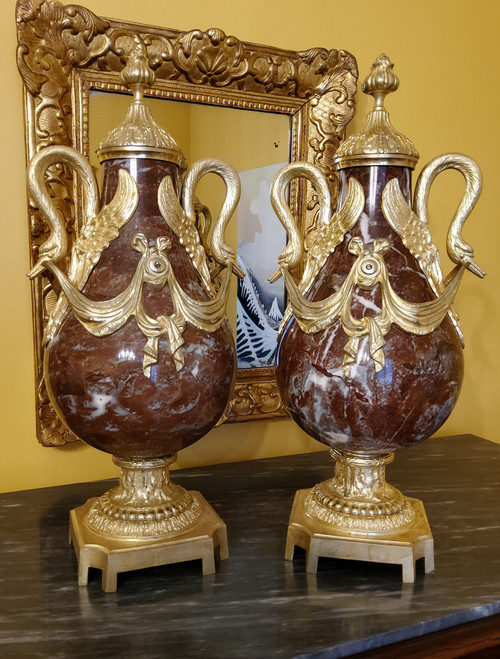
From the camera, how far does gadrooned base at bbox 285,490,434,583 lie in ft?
2.46

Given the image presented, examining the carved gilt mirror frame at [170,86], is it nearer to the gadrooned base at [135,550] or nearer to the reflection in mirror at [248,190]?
the reflection in mirror at [248,190]

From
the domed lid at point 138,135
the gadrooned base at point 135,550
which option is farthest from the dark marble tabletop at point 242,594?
the domed lid at point 138,135

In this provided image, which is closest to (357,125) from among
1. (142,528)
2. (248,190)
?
(248,190)

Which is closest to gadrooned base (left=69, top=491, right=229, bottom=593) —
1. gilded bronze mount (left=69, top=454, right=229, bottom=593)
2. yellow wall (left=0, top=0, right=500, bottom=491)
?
gilded bronze mount (left=69, top=454, right=229, bottom=593)

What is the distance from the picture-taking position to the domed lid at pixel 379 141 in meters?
0.75

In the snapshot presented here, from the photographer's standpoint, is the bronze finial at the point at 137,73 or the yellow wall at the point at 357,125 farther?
the yellow wall at the point at 357,125

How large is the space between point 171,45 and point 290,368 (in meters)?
0.60

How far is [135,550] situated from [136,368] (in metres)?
0.23

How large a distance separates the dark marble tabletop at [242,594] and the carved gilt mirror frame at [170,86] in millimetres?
251

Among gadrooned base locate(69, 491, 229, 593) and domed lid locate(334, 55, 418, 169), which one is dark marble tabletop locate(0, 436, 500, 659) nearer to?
gadrooned base locate(69, 491, 229, 593)

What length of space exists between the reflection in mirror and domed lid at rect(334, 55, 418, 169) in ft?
1.11

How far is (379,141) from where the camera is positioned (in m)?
0.75

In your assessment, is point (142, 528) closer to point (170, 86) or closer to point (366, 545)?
point (366, 545)

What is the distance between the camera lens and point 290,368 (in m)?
0.77
